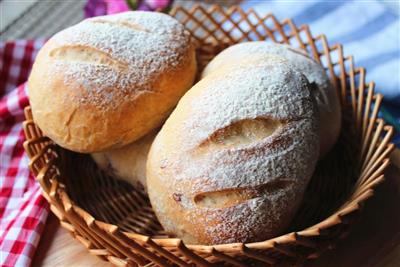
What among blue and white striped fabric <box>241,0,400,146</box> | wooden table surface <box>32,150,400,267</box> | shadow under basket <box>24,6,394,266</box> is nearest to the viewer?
shadow under basket <box>24,6,394,266</box>

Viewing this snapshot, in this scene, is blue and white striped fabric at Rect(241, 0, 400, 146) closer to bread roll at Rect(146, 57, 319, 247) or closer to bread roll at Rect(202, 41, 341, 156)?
bread roll at Rect(202, 41, 341, 156)

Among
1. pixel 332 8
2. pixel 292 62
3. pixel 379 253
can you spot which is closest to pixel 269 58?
pixel 292 62

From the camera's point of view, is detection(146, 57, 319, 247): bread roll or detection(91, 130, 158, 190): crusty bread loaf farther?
detection(91, 130, 158, 190): crusty bread loaf

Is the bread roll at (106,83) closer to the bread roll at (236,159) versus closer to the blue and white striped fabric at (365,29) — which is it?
the bread roll at (236,159)

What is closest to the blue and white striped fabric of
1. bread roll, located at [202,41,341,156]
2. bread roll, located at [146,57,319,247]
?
bread roll, located at [202,41,341,156]

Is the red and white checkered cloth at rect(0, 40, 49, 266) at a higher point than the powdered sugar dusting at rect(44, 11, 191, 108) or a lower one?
lower

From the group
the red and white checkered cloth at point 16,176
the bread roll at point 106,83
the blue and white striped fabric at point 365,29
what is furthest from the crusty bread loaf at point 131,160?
the blue and white striped fabric at point 365,29

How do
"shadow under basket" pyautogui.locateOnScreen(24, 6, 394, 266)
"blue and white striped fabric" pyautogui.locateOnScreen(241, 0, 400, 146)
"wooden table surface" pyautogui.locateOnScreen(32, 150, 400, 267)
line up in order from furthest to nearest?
"blue and white striped fabric" pyautogui.locateOnScreen(241, 0, 400, 146), "wooden table surface" pyautogui.locateOnScreen(32, 150, 400, 267), "shadow under basket" pyautogui.locateOnScreen(24, 6, 394, 266)
